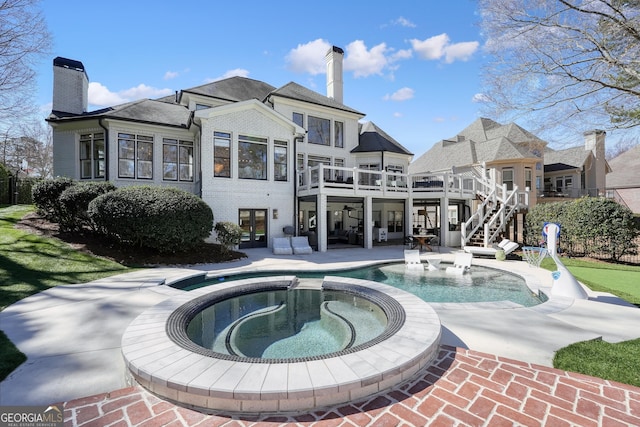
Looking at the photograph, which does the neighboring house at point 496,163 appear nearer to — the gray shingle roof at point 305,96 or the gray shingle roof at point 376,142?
the gray shingle roof at point 376,142

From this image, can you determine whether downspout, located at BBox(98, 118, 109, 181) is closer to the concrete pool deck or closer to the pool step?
the concrete pool deck

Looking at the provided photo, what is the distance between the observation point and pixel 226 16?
38.1ft

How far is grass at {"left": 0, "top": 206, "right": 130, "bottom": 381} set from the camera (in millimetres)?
7171

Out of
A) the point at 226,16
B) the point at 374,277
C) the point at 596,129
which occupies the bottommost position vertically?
the point at 374,277

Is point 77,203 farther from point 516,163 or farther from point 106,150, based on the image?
point 516,163

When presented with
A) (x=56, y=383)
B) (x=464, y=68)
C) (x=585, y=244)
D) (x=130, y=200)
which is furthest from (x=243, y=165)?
(x=585, y=244)

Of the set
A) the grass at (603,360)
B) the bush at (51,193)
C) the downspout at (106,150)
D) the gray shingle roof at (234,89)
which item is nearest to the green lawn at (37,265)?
the bush at (51,193)

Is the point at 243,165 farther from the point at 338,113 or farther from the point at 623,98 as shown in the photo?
the point at 623,98

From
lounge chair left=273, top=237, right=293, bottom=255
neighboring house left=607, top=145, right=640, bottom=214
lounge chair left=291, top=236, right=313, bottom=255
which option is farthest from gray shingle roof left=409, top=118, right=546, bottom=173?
lounge chair left=273, top=237, right=293, bottom=255

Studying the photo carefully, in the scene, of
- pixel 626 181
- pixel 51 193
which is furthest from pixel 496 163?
pixel 51 193

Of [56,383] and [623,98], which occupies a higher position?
[623,98]

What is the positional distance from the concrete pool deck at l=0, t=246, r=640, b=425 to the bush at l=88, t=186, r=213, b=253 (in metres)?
3.28

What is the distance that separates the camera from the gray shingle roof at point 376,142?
21.1 meters

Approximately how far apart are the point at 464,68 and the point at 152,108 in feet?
52.4
